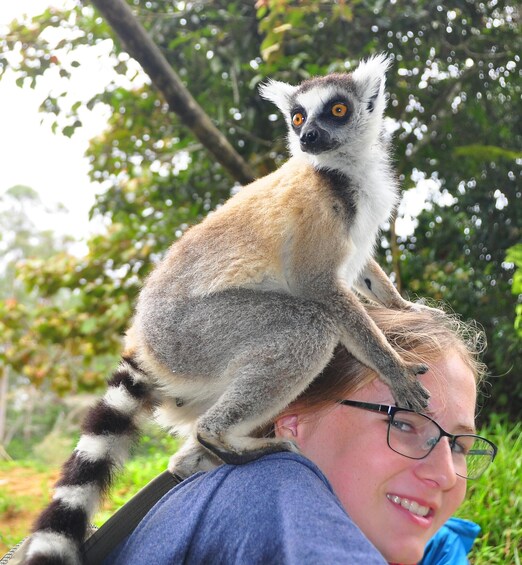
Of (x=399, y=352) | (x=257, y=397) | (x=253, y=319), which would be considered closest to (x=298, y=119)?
(x=253, y=319)

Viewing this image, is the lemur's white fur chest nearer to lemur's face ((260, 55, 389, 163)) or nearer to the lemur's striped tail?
lemur's face ((260, 55, 389, 163))

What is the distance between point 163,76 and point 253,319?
2248mm

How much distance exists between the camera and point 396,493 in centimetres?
172

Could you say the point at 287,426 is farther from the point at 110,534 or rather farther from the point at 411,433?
the point at 110,534

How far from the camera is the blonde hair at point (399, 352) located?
1.96 metres

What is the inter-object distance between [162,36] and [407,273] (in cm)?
291

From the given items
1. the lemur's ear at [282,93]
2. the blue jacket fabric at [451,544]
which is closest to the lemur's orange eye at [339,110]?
the lemur's ear at [282,93]

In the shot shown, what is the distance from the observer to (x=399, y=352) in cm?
219

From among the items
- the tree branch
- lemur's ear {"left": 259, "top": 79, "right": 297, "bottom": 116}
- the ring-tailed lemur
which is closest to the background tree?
the tree branch

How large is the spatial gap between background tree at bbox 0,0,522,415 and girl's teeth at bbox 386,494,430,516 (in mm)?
3351

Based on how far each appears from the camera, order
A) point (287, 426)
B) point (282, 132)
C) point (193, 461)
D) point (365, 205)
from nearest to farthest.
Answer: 1. point (287, 426)
2. point (193, 461)
3. point (365, 205)
4. point (282, 132)

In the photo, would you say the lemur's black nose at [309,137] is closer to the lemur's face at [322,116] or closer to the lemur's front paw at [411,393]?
the lemur's face at [322,116]

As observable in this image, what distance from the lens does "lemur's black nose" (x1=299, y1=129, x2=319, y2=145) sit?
107 inches

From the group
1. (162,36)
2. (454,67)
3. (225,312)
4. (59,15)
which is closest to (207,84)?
(162,36)
